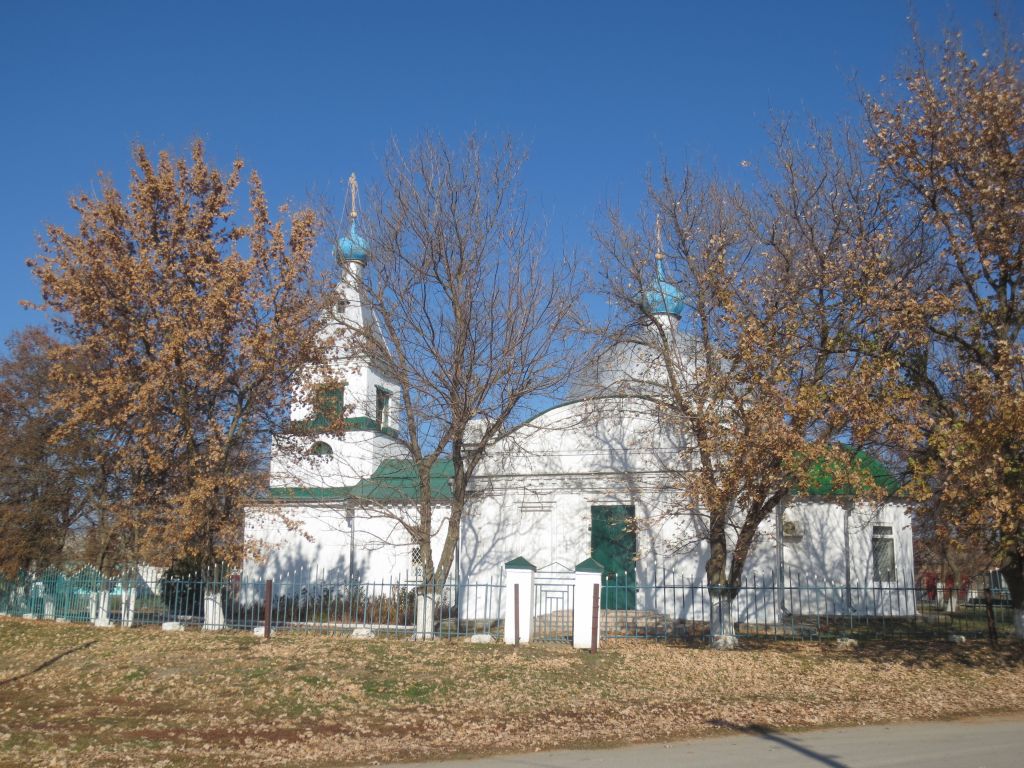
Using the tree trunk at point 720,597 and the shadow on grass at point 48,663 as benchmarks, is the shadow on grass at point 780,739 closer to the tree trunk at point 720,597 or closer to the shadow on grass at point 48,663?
the tree trunk at point 720,597

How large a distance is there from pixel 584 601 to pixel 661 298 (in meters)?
6.36

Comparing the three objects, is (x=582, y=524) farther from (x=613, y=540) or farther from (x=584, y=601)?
(x=584, y=601)

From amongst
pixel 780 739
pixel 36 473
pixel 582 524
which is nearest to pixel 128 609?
pixel 36 473

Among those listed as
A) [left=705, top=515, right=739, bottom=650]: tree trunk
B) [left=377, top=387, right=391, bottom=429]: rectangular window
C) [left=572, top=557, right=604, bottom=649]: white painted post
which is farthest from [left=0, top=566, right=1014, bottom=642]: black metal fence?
[left=377, top=387, right=391, bottom=429]: rectangular window

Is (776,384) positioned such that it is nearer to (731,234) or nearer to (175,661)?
(731,234)

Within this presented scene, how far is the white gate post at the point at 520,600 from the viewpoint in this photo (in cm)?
1556

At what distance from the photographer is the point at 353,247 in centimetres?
1875

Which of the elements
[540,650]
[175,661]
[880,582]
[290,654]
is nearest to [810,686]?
[540,650]

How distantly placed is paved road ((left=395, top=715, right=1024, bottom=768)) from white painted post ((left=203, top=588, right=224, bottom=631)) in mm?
10754

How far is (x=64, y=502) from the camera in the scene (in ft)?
69.5

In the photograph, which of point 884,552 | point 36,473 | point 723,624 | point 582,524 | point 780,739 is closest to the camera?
point 780,739

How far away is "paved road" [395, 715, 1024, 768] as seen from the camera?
27.0ft

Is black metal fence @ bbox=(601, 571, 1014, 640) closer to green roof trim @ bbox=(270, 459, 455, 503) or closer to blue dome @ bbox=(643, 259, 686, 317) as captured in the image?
green roof trim @ bbox=(270, 459, 455, 503)

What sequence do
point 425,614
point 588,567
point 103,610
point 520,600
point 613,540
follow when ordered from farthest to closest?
point 613,540
point 103,610
point 425,614
point 520,600
point 588,567
